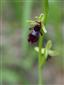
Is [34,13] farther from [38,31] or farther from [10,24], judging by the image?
[38,31]

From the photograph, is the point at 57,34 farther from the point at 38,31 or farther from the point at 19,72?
the point at 38,31

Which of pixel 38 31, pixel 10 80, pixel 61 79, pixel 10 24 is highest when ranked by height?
pixel 38 31

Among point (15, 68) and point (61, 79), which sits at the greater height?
point (15, 68)

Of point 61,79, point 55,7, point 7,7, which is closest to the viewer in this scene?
point 55,7

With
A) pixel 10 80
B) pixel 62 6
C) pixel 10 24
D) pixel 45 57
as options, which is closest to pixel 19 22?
pixel 10 24

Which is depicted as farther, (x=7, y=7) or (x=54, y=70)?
(x=7, y=7)

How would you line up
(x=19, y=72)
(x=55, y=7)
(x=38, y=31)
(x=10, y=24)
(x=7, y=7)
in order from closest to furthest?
(x=38, y=31) < (x=55, y=7) < (x=19, y=72) < (x=10, y=24) < (x=7, y=7)

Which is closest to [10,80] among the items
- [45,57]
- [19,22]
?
[45,57]
